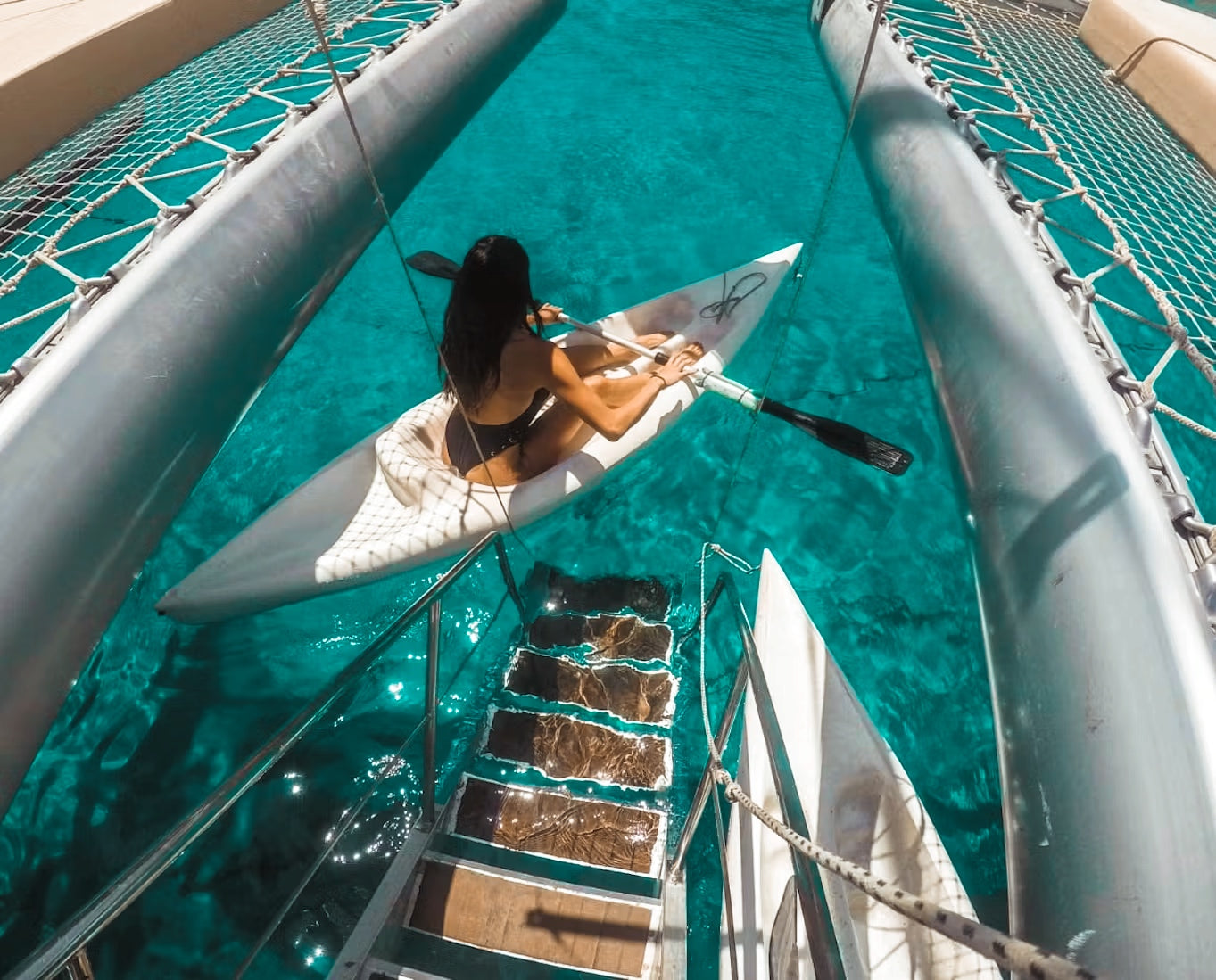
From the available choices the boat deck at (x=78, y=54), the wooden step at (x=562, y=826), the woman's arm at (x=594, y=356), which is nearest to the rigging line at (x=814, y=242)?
the woman's arm at (x=594, y=356)

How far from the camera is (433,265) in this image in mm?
2967

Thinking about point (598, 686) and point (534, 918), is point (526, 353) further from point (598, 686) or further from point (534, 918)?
point (534, 918)

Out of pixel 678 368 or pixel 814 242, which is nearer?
pixel 814 242

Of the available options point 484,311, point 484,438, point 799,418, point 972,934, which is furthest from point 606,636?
point 972,934

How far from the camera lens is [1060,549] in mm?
1487

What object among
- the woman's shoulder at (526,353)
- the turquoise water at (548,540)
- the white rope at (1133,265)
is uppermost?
the white rope at (1133,265)

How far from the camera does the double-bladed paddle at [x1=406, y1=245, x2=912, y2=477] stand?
2.39 metres

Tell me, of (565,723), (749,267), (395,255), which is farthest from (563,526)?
(395,255)

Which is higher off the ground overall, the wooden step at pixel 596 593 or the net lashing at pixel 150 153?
the net lashing at pixel 150 153

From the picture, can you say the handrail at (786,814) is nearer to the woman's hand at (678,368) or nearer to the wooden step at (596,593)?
the wooden step at (596,593)

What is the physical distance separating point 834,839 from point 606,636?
0.96 m

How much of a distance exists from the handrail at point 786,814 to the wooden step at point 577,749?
0.40 meters

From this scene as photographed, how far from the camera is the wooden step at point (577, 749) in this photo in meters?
2.04

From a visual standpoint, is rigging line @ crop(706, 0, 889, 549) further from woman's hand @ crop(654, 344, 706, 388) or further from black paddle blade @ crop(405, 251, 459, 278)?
black paddle blade @ crop(405, 251, 459, 278)
